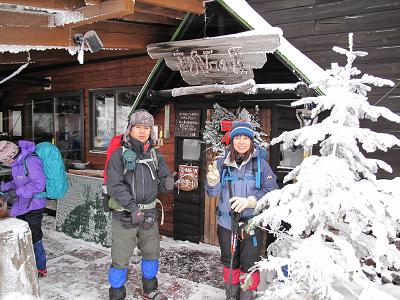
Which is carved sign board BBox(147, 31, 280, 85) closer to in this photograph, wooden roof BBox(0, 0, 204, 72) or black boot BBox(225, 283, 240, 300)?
wooden roof BBox(0, 0, 204, 72)

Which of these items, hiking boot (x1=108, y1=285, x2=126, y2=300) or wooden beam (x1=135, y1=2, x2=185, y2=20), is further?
wooden beam (x1=135, y1=2, x2=185, y2=20)

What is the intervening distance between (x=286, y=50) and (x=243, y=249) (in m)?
2.30

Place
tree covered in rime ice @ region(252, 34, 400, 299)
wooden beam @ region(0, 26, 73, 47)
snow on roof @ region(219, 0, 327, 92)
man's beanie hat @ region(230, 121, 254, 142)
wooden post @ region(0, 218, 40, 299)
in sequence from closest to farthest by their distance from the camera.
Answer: tree covered in rime ice @ region(252, 34, 400, 299), wooden post @ region(0, 218, 40, 299), man's beanie hat @ region(230, 121, 254, 142), snow on roof @ region(219, 0, 327, 92), wooden beam @ region(0, 26, 73, 47)

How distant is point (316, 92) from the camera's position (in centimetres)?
386

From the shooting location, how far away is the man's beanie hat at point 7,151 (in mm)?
4285

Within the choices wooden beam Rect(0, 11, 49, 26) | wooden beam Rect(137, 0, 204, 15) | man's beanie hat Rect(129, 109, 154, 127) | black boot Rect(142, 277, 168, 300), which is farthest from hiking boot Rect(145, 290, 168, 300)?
wooden beam Rect(0, 11, 49, 26)

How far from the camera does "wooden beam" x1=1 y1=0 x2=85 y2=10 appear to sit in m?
3.45

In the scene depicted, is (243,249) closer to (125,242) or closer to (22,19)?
(125,242)

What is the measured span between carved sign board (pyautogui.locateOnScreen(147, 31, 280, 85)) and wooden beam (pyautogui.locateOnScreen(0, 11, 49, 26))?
1.41 meters

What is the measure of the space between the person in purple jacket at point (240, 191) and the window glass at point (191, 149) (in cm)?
227

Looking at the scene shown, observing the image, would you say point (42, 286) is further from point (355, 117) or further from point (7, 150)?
point (355, 117)

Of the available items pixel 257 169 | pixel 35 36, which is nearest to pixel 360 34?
pixel 257 169

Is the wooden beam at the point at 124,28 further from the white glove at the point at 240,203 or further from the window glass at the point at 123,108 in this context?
the white glove at the point at 240,203

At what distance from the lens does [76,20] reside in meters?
3.93
